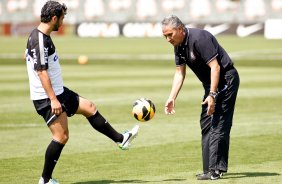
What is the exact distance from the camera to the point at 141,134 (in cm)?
1612

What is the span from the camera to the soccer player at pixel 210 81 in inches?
421

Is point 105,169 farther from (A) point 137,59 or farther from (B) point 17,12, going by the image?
(B) point 17,12

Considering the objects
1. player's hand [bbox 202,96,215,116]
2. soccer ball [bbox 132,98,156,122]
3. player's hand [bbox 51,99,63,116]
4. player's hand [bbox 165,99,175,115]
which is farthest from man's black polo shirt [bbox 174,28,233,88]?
player's hand [bbox 51,99,63,116]

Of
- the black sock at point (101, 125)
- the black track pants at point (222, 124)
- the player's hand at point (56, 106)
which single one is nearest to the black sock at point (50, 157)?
the player's hand at point (56, 106)

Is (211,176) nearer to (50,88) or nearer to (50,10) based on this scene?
(50,88)

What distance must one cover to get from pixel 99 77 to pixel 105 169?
17668 millimetres

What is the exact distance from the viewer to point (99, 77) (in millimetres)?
29781

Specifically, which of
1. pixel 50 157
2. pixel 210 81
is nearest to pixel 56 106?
pixel 50 157

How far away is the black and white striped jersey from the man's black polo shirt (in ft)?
5.65

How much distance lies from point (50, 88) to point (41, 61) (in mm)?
369

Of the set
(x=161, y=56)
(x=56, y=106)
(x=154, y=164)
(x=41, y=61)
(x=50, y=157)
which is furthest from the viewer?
(x=161, y=56)

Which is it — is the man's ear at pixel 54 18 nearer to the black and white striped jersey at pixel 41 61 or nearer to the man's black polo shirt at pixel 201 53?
the black and white striped jersey at pixel 41 61

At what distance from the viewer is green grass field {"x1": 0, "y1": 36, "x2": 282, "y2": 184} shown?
38.8 ft

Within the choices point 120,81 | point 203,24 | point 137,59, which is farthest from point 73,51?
point 120,81
